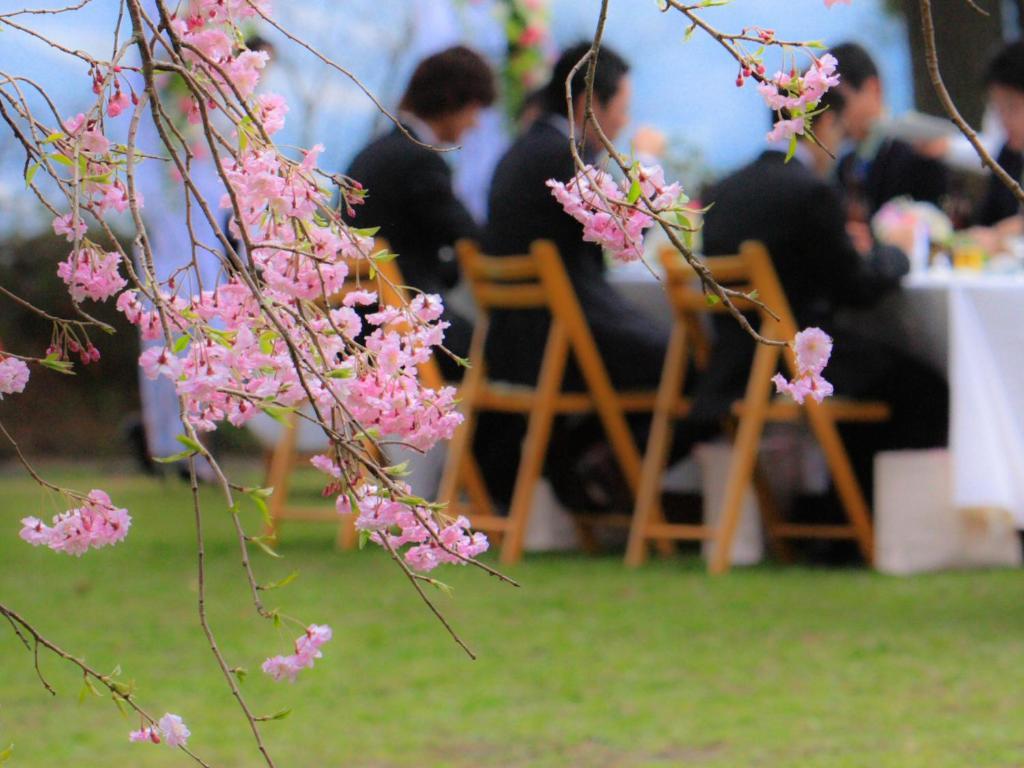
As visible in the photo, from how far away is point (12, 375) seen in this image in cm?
129

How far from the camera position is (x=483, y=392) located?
4.59 meters

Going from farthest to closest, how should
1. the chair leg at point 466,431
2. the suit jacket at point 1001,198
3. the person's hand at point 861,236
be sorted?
the suit jacket at point 1001,198, the chair leg at point 466,431, the person's hand at point 861,236

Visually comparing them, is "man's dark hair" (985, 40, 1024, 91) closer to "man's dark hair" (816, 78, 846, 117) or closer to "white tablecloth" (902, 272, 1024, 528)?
"man's dark hair" (816, 78, 846, 117)

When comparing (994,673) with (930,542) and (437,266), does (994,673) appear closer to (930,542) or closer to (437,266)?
(930,542)

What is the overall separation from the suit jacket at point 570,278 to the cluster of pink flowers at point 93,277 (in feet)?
10.1

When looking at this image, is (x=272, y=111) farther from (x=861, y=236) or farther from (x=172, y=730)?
(x=861, y=236)

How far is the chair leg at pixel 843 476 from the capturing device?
4113 millimetres

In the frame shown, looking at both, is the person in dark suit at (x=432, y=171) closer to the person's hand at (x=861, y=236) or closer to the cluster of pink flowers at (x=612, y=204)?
the person's hand at (x=861, y=236)

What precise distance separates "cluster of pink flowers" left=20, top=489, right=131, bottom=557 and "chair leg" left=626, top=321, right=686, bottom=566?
3.11 metres

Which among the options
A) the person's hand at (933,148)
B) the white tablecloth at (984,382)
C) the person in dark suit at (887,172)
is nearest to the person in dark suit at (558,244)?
the white tablecloth at (984,382)

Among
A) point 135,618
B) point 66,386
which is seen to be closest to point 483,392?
point 135,618

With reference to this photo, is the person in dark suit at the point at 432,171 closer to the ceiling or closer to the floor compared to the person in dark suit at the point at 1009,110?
closer to the floor

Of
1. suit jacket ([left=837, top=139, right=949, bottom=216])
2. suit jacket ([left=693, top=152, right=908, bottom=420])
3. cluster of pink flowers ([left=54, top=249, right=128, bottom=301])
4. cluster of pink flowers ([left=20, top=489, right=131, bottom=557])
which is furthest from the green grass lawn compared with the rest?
suit jacket ([left=837, top=139, right=949, bottom=216])

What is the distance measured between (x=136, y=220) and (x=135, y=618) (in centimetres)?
285
